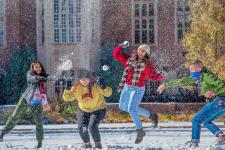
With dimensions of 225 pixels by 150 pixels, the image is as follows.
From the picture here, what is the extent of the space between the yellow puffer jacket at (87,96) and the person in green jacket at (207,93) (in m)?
1.11

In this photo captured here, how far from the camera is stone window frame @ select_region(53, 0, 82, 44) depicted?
2853cm

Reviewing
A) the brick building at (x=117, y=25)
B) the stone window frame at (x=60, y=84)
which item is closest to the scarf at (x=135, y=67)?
the stone window frame at (x=60, y=84)

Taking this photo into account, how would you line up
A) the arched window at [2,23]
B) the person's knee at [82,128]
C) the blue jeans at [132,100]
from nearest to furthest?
the blue jeans at [132,100] < the person's knee at [82,128] < the arched window at [2,23]

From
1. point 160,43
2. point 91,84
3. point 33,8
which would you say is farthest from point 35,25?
point 91,84

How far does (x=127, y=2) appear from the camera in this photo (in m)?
30.5

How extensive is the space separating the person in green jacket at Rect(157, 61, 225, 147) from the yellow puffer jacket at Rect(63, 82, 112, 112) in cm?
111

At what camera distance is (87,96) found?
1091cm

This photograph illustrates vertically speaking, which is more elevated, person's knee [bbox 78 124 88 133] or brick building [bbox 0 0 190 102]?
brick building [bbox 0 0 190 102]

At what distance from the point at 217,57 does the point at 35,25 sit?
1117 centimetres

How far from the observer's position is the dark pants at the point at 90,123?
10.9 meters

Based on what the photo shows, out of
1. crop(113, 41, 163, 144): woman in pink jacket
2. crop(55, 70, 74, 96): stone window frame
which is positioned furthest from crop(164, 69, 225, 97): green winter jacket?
crop(55, 70, 74, 96): stone window frame

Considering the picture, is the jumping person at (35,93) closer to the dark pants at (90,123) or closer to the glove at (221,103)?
the dark pants at (90,123)

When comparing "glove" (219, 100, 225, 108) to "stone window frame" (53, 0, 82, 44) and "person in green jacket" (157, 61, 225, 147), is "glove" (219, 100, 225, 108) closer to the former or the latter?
"person in green jacket" (157, 61, 225, 147)

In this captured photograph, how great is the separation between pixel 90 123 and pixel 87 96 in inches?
18.0
